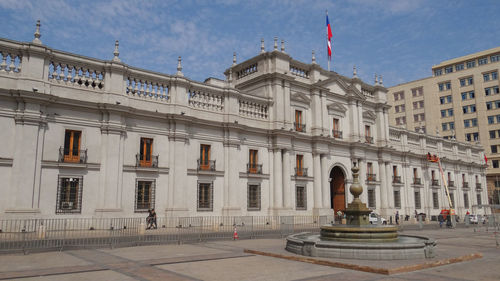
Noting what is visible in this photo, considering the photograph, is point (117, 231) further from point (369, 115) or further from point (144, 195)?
point (369, 115)

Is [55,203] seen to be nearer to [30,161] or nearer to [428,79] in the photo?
[30,161]

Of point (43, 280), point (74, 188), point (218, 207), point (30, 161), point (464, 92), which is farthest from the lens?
point (464, 92)

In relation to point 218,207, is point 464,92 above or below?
above

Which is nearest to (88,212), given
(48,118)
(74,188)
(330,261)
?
(74,188)

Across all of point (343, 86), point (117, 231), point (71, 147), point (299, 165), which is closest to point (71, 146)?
point (71, 147)

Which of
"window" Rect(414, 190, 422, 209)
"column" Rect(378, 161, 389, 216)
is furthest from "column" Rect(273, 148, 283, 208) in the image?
"window" Rect(414, 190, 422, 209)

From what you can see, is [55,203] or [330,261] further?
[55,203]

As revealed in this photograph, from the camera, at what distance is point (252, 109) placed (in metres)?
31.3

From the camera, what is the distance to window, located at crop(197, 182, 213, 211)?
89.1ft

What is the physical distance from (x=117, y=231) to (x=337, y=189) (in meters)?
23.4

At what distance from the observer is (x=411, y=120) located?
79438 millimetres

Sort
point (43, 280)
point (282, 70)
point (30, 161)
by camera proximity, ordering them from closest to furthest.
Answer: point (43, 280), point (30, 161), point (282, 70)

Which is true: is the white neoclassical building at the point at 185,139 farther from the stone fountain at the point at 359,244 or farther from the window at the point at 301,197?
the stone fountain at the point at 359,244

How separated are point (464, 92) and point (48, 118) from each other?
7325 cm
